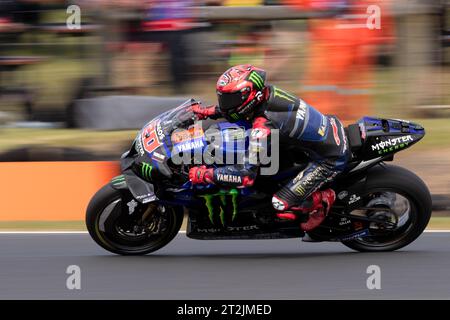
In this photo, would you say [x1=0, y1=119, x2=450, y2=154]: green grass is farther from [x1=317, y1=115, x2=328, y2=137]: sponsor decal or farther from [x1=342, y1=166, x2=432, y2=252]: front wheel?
Result: [x1=317, y1=115, x2=328, y2=137]: sponsor decal

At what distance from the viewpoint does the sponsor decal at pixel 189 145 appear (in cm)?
645

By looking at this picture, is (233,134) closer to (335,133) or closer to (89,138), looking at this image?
(335,133)

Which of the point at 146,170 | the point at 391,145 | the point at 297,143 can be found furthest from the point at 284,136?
the point at 146,170

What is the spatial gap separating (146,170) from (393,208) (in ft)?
5.83

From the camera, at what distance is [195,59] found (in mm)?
10281

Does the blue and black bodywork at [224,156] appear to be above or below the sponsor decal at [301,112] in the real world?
below

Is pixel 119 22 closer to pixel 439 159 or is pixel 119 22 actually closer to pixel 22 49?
pixel 22 49

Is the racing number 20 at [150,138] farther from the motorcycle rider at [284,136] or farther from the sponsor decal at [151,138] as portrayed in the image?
the motorcycle rider at [284,136]

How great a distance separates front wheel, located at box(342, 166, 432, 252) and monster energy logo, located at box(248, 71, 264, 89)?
41.0 inches

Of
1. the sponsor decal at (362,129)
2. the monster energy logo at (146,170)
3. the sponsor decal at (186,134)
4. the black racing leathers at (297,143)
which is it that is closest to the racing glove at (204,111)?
the sponsor decal at (186,134)

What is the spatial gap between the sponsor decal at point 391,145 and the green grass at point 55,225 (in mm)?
1641

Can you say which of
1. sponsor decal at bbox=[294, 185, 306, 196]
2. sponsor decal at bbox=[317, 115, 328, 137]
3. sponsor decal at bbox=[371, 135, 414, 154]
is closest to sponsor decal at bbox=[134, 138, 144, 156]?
sponsor decal at bbox=[294, 185, 306, 196]

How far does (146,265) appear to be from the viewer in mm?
6633

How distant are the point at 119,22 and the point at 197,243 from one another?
3377mm
